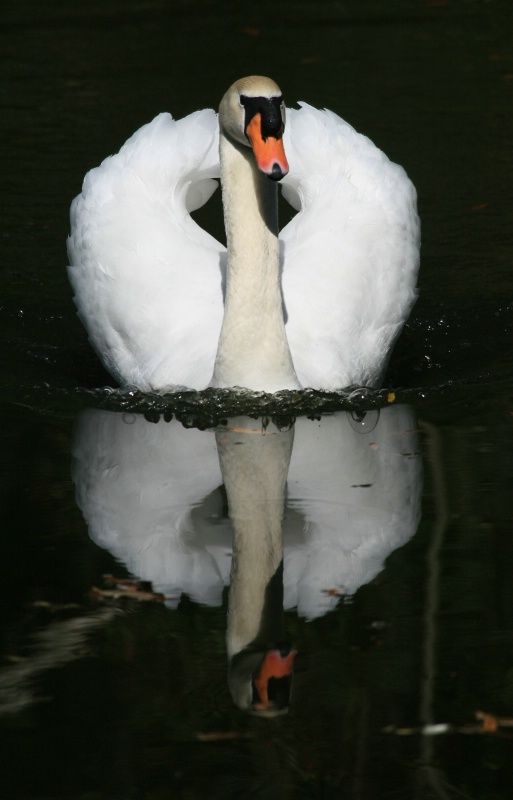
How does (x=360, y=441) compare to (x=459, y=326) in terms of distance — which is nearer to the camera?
(x=360, y=441)

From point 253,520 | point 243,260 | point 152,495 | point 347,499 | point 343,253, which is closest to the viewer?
point 253,520

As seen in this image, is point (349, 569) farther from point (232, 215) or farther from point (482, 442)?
point (232, 215)

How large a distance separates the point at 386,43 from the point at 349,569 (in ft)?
34.8

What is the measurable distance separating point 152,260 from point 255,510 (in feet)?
7.49

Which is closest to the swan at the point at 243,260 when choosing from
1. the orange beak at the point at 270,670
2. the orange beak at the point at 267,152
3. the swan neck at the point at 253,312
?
the swan neck at the point at 253,312

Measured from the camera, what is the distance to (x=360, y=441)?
6.79m

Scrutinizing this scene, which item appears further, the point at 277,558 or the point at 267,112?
the point at 267,112

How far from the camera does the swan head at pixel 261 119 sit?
6.09 m

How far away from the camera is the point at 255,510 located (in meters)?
5.90

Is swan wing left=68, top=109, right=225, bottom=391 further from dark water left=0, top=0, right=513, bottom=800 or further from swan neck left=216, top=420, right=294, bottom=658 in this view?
swan neck left=216, top=420, right=294, bottom=658

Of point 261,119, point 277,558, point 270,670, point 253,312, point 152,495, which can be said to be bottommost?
point 270,670

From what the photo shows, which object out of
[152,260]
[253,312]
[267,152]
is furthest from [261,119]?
[152,260]

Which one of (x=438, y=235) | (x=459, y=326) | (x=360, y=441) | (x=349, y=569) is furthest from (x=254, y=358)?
(x=438, y=235)

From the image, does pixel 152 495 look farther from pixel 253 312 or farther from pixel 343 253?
pixel 343 253
